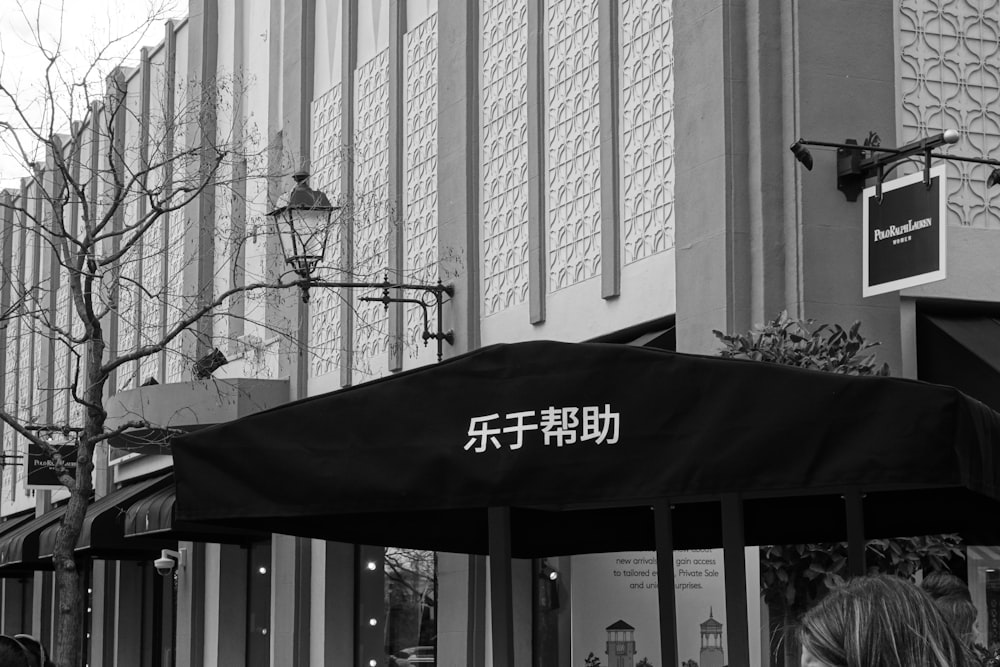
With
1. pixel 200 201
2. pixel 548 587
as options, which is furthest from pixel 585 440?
pixel 200 201

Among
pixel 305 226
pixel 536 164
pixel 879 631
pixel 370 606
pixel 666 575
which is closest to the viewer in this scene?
pixel 879 631

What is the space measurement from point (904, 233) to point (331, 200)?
10.4 meters

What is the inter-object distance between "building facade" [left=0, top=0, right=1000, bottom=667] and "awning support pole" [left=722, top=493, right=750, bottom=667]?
4.60 ft

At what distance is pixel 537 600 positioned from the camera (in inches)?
569

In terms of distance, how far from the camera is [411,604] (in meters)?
17.2

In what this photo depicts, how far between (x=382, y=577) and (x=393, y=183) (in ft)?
15.3

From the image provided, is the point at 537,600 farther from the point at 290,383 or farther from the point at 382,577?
the point at 290,383

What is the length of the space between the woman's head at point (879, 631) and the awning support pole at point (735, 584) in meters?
3.63

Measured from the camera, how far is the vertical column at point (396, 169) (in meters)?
17.2

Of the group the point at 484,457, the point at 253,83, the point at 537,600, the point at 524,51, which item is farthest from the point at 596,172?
the point at 253,83

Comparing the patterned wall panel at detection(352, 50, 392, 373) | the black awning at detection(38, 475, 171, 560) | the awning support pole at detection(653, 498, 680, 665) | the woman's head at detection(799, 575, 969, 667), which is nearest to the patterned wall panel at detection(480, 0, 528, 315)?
the patterned wall panel at detection(352, 50, 392, 373)

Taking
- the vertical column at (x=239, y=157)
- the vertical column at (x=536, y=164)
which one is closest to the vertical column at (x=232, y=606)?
the vertical column at (x=239, y=157)

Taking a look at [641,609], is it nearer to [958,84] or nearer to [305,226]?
[958,84]

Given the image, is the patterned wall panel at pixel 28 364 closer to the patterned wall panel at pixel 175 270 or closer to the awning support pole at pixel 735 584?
the patterned wall panel at pixel 175 270
